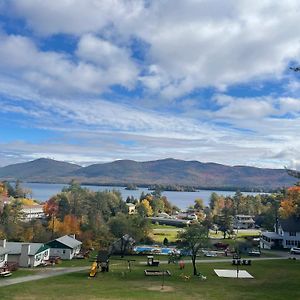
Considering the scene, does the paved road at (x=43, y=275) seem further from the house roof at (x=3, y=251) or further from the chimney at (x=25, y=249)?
the house roof at (x=3, y=251)

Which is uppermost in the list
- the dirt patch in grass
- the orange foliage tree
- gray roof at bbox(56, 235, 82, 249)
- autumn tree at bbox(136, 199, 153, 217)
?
the orange foliage tree

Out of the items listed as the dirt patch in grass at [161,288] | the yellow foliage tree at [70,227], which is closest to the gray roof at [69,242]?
the yellow foliage tree at [70,227]

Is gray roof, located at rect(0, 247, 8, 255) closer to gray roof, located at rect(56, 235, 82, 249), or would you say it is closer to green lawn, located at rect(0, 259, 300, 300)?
green lawn, located at rect(0, 259, 300, 300)

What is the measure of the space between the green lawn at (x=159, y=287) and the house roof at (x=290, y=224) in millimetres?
25524

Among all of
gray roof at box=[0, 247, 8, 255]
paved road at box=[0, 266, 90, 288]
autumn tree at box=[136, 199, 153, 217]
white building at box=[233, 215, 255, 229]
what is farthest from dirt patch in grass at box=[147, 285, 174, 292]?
white building at box=[233, 215, 255, 229]

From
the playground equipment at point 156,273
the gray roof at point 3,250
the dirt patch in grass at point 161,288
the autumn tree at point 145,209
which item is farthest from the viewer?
the autumn tree at point 145,209

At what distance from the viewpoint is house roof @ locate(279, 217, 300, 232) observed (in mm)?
66438

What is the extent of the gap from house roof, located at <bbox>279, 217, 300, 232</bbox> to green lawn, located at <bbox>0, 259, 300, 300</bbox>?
2552cm

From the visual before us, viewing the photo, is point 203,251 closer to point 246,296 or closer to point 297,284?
point 297,284

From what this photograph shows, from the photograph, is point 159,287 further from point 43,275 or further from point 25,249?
point 25,249

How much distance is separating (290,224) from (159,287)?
136ft

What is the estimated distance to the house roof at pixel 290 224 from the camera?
218ft

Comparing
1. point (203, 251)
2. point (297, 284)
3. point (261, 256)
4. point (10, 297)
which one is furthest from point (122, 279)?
point (261, 256)

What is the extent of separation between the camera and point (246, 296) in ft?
96.1
